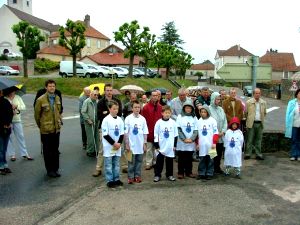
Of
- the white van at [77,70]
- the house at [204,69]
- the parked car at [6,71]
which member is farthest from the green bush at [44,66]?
the house at [204,69]

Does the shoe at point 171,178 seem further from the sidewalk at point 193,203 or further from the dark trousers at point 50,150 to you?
the dark trousers at point 50,150

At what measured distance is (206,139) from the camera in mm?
8039

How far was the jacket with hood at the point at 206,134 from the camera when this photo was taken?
26.3 ft

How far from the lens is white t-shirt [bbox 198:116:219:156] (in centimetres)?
802

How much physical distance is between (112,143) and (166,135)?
113 centimetres

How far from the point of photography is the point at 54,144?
813 centimetres

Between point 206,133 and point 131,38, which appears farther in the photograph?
point 131,38

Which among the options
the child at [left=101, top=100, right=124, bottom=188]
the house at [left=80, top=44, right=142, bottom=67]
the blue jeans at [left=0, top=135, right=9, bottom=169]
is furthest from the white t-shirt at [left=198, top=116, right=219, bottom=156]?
the house at [left=80, top=44, right=142, bottom=67]

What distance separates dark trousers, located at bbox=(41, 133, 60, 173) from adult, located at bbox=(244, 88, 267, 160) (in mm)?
4816

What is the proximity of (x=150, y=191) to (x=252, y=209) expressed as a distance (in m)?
1.87

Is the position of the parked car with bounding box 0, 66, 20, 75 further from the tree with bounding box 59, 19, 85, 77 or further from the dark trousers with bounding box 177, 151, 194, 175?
the dark trousers with bounding box 177, 151, 194, 175

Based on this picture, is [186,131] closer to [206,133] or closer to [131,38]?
[206,133]

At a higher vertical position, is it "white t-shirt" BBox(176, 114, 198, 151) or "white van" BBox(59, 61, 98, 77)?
"white van" BBox(59, 61, 98, 77)

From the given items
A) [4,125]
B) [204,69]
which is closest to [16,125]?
[4,125]
